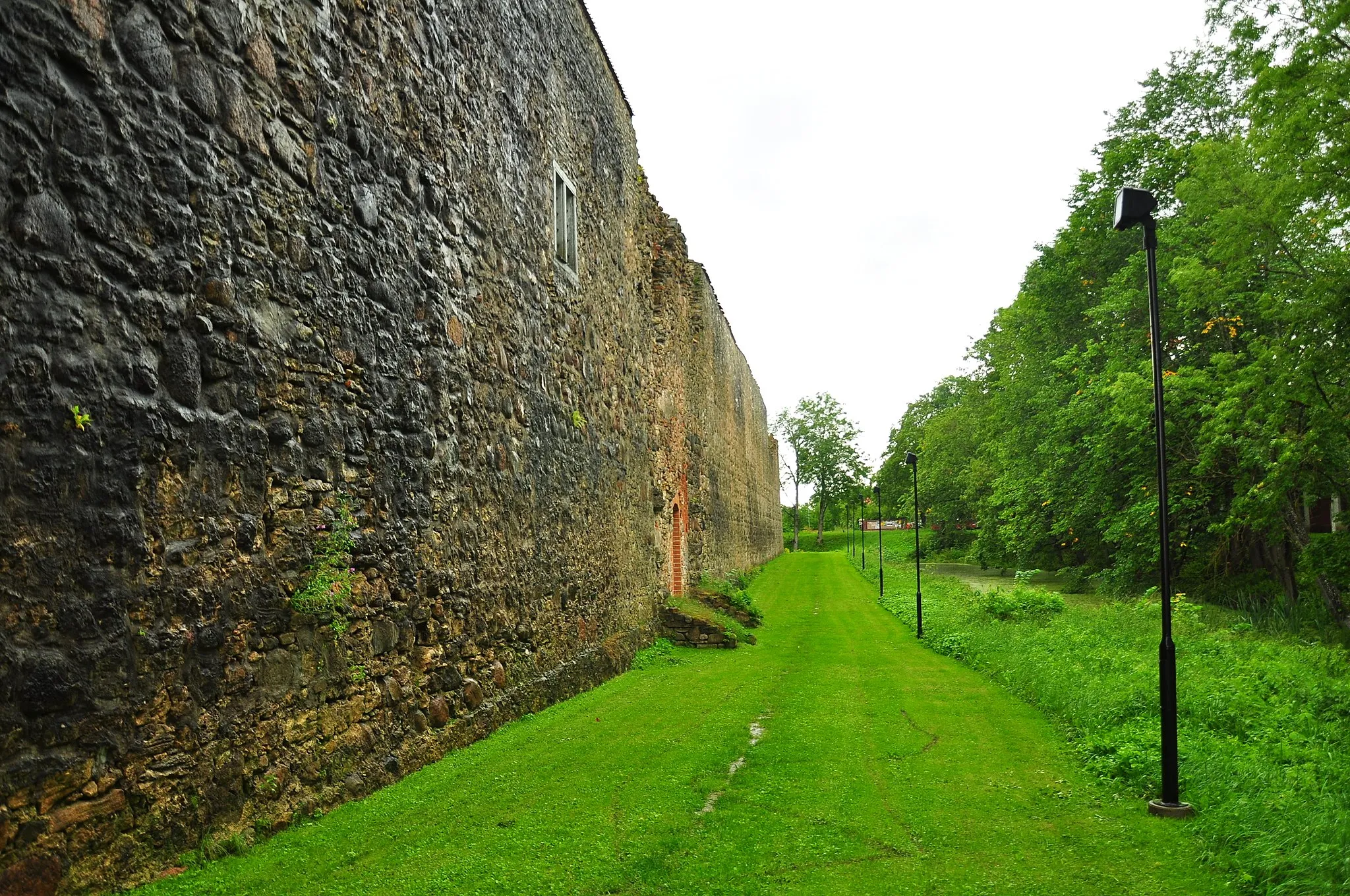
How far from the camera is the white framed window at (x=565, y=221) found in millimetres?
11438

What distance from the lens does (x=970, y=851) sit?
17.5 feet

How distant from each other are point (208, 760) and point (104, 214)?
2.99 metres

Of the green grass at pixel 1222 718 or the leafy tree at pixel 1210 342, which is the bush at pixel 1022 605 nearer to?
the green grass at pixel 1222 718

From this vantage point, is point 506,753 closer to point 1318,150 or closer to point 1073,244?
point 1318,150

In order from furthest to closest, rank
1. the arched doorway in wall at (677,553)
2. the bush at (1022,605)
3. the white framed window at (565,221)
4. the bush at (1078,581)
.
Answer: the bush at (1078,581) → the arched doorway in wall at (677,553) → the bush at (1022,605) → the white framed window at (565,221)

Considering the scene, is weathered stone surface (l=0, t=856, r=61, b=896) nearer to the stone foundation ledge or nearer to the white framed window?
the white framed window

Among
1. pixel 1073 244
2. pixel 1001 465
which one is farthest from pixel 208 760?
pixel 1001 465

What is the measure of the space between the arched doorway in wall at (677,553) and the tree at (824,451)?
56.6m

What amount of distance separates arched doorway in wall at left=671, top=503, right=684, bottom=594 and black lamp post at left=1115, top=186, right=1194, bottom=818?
44.2ft

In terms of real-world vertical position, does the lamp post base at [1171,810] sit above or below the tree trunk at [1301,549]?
below

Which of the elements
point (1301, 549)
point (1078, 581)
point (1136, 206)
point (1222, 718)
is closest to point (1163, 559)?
point (1136, 206)

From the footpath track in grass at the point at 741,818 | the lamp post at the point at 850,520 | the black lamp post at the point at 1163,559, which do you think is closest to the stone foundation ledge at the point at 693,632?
the footpath track in grass at the point at 741,818

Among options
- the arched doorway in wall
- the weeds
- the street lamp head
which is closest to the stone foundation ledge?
→ the weeds

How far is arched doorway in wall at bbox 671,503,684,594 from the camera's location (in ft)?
64.5
